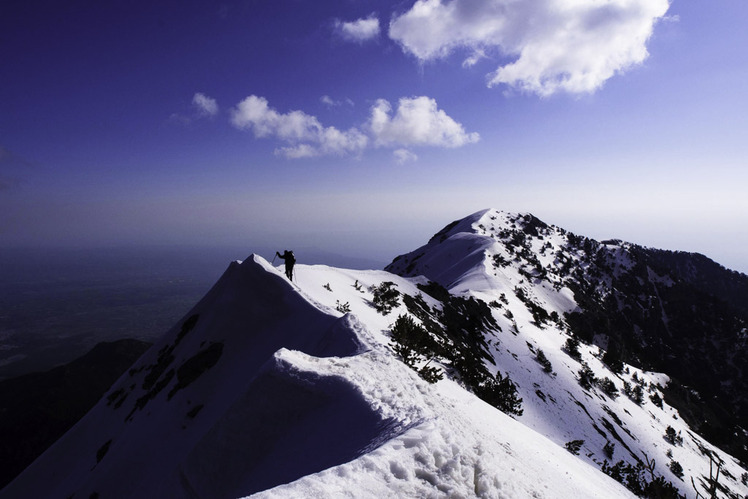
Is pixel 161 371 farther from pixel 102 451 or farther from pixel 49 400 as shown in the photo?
pixel 49 400

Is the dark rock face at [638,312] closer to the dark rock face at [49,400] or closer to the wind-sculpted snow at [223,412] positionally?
the wind-sculpted snow at [223,412]

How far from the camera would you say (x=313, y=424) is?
Answer: 18.9 feet

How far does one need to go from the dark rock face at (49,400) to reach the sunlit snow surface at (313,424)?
66.7 meters

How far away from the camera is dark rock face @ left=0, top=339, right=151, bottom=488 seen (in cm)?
6019

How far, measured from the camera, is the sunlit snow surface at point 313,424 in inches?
172

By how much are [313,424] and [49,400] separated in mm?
110389

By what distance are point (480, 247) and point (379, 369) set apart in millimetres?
71820

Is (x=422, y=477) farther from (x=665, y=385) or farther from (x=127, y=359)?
(x=127, y=359)

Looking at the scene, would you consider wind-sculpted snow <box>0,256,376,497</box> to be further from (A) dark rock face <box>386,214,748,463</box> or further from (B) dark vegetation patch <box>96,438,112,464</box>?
(A) dark rock face <box>386,214,748,463</box>

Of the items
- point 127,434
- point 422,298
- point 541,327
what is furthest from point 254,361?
point 541,327

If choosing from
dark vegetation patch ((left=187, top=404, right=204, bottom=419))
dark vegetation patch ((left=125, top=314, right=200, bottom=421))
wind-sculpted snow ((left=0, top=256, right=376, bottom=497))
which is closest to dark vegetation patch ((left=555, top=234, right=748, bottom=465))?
wind-sculpted snow ((left=0, top=256, right=376, bottom=497))

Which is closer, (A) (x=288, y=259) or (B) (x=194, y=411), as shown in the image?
(B) (x=194, y=411)

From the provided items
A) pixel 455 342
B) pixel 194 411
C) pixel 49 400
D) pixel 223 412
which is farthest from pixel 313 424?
pixel 49 400

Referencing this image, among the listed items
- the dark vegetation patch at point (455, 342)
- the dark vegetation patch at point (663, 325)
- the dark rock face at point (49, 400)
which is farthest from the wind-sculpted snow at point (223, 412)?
the dark rock face at point (49, 400)
